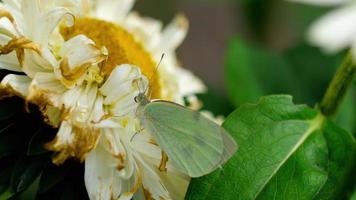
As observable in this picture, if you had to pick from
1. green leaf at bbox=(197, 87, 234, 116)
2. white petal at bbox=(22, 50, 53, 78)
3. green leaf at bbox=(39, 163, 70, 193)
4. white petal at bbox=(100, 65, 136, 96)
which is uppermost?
white petal at bbox=(100, 65, 136, 96)

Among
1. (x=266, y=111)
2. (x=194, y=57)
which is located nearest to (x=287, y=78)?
(x=266, y=111)

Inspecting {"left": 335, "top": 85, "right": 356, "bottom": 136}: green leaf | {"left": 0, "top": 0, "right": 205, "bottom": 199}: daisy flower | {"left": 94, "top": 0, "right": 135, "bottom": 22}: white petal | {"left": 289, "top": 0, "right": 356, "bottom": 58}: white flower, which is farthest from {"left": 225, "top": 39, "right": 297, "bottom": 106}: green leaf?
{"left": 289, "top": 0, "right": 356, "bottom": 58}: white flower

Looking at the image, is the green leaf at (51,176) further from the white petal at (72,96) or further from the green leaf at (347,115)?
the green leaf at (347,115)

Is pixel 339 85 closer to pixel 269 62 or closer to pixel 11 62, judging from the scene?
pixel 11 62

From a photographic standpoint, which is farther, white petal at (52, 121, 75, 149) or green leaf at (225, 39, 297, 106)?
green leaf at (225, 39, 297, 106)

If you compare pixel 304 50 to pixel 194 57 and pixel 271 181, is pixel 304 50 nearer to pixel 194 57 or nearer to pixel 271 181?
pixel 271 181

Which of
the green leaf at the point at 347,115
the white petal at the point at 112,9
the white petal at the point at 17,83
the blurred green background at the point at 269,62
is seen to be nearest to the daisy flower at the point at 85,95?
the white petal at the point at 17,83

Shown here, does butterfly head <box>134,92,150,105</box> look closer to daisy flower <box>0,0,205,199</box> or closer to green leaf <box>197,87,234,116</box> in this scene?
daisy flower <box>0,0,205,199</box>

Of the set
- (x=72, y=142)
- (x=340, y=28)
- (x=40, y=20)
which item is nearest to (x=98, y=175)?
(x=72, y=142)
